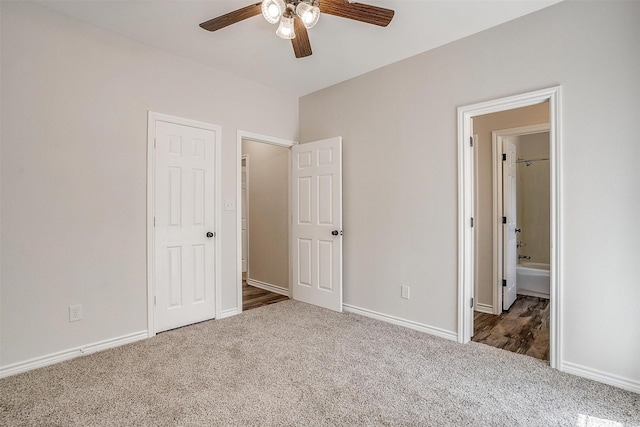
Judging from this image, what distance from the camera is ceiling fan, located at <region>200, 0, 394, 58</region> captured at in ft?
6.19

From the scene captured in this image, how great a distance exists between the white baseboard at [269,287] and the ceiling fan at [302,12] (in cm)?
331

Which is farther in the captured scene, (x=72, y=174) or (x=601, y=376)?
(x=72, y=174)

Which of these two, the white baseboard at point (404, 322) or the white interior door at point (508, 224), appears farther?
the white interior door at point (508, 224)

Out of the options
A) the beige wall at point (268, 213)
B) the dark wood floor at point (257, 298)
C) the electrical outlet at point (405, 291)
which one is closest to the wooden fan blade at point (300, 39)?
the beige wall at point (268, 213)

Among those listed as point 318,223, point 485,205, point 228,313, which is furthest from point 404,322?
point 228,313

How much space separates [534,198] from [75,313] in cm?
620

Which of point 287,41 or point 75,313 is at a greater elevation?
point 287,41

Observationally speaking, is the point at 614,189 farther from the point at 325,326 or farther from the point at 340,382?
the point at 325,326

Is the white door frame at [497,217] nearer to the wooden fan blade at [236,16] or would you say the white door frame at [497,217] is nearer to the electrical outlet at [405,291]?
the electrical outlet at [405,291]

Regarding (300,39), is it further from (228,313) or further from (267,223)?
(267,223)

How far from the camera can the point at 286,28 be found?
82.7 inches

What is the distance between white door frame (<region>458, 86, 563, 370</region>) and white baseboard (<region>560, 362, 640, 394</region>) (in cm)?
6

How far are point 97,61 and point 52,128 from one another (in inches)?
26.6

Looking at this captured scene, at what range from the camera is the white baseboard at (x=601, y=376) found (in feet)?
6.66
